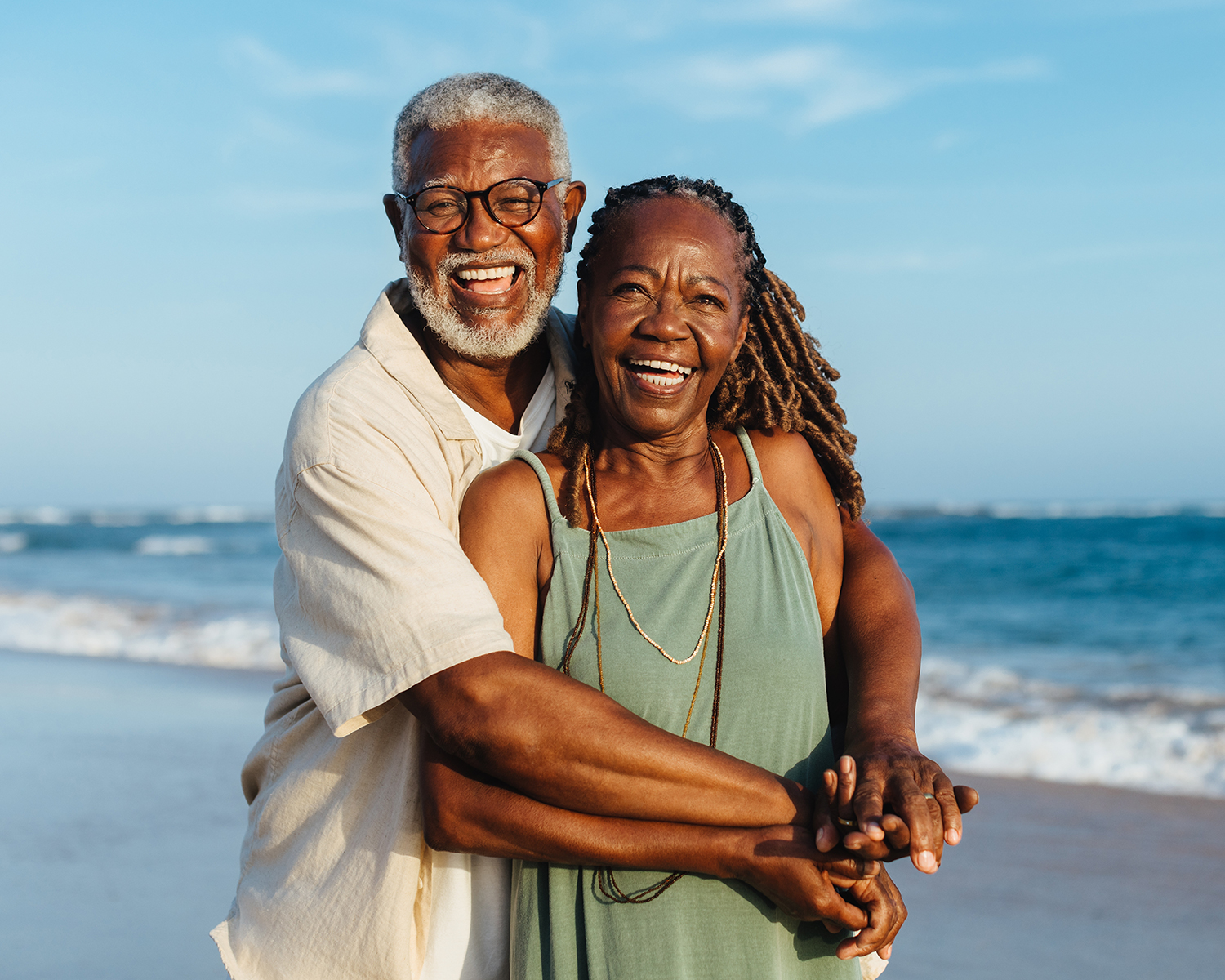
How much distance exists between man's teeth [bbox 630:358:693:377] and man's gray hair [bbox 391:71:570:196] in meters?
0.66

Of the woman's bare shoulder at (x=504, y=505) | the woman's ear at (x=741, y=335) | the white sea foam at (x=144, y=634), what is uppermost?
the woman's ear at (x=741, y=335)

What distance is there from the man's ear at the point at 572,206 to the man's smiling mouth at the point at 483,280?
219 mm

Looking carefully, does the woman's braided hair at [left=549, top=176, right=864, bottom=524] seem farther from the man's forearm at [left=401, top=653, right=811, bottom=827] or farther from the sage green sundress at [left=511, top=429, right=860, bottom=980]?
the man's forearm at [left=401, top=653, right=811, bottom=827]

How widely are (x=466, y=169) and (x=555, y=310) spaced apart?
1.30 ft

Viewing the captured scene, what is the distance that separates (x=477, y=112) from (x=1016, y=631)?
1270 centimetres

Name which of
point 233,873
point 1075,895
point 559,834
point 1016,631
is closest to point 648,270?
point 559,834

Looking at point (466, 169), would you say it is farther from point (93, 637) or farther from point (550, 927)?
point (93, 637)

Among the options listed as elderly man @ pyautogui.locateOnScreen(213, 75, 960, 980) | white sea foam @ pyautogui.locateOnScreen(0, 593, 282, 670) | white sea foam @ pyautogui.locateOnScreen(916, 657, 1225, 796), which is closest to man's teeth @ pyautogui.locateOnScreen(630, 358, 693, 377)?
elderly man @ pyautogui.locateOnScreen(213, 75, 960, 980)

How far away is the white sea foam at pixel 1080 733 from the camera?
6656 millimetres

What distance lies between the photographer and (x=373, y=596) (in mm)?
1928

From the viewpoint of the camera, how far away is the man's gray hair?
254 centimetres

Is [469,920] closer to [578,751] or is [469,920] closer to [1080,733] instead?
[578,751]

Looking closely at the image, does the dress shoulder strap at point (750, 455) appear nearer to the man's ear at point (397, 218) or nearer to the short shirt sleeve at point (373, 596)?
the short shirt sleeve at point (373, 596)

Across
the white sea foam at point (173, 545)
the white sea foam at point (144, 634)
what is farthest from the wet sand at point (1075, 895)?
the white sea foam at point (173, 545)
